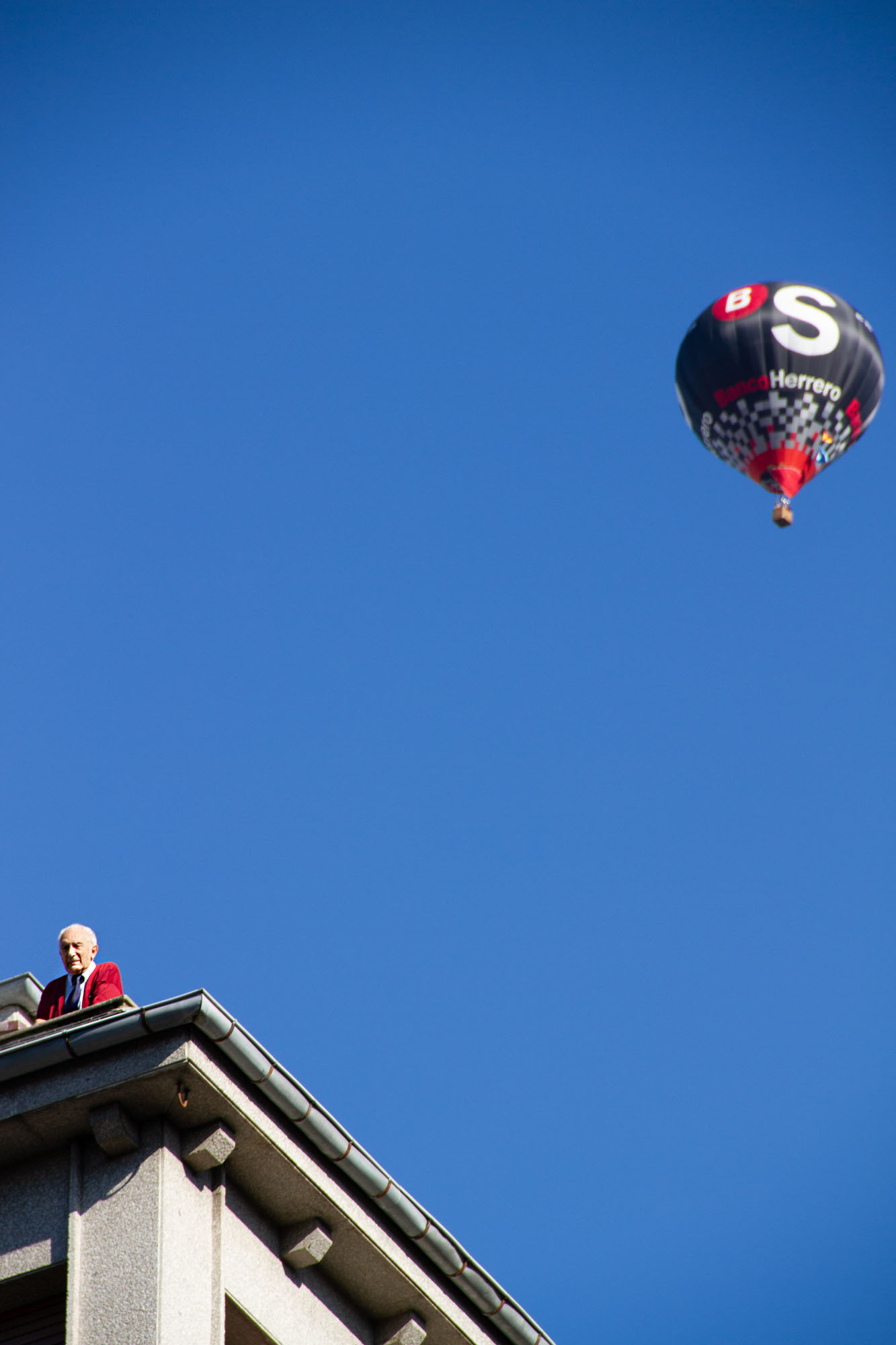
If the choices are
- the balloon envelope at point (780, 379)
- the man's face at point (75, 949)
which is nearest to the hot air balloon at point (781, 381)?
the balloon envelope at point (780, 379)

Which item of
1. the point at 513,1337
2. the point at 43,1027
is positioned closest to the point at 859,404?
the point at 513,1337

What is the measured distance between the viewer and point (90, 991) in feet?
43.6

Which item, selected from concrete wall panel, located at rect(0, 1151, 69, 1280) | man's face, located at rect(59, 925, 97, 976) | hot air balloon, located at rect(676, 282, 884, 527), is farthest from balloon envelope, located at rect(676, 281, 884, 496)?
concrete wall panel, located at rect(0, 1151, 69, 1280)

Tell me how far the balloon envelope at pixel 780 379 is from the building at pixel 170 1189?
22006 millimetres

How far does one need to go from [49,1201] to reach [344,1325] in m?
2.57

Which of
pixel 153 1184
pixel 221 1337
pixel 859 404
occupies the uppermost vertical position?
pixel 859 404

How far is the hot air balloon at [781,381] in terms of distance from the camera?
33.1 metres

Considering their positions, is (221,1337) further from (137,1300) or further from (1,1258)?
(1,1258)

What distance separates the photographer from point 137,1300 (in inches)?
450

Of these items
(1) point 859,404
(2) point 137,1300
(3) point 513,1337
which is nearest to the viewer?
(2) point 137,1300

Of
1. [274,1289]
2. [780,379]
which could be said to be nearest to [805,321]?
[780,379]

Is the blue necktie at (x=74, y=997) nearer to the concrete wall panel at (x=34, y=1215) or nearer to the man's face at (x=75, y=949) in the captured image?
the man's face at (x=75, y=949)

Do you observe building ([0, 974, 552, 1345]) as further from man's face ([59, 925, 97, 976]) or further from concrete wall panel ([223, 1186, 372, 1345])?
man's face ([59, 925, 97, 976])

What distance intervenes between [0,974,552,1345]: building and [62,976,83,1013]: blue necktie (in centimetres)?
57
